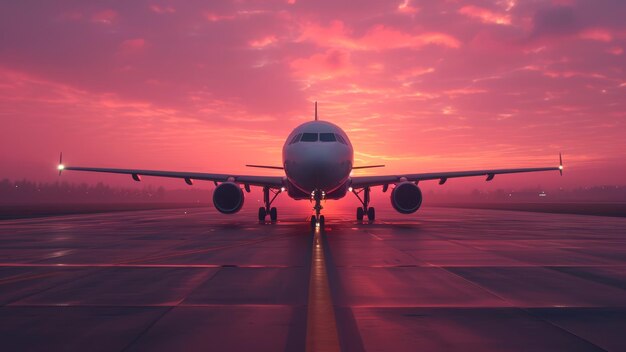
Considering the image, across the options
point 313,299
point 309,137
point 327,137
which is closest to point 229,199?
point 309,137

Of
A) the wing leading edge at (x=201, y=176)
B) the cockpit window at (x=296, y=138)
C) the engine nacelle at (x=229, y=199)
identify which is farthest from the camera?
the wing leading edge at (x=201, y=176)

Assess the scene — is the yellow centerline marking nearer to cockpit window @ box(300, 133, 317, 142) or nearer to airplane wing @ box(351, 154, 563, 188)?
cockpit window @ box(300, 133, 317, 142)

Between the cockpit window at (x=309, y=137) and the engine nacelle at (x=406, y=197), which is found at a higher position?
the cockpit window at (x=309, y=137)

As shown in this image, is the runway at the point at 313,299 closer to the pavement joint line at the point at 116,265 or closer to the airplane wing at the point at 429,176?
the pavement joint line at the point at 116,265

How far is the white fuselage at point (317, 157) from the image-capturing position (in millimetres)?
20109

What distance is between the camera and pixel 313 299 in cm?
684

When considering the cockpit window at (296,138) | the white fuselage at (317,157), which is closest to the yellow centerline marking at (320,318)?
the white fuselage at (317,157)

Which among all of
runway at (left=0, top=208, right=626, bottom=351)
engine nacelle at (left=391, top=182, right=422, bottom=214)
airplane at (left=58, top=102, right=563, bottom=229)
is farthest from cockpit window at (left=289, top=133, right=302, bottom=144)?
runway at (left=0, top=208, right=626, bottom=351)

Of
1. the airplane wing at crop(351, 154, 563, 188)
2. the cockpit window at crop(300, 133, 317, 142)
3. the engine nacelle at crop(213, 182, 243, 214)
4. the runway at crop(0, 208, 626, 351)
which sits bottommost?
the runway at crop(0, 208, 626, 351)

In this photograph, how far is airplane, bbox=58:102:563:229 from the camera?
20391 mm

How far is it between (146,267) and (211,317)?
4.60 metres

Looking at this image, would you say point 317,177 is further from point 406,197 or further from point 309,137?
point 406,197

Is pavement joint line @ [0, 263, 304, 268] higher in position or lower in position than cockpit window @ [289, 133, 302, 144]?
lower

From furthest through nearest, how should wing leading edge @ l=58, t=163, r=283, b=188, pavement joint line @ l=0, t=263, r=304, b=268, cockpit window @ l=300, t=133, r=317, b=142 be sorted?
1. wing leading edge @ l=58, t=163, r=283, b=188
2. cockpit window @ l=300, t=133, r=317, b=142
3. pavement joint line @ l=0, t=263, r=304, b=268
